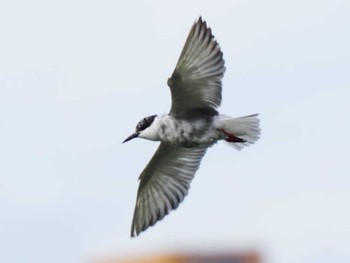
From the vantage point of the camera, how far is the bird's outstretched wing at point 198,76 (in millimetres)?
22453

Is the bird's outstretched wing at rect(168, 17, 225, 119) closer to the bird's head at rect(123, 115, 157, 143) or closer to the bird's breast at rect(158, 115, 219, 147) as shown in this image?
the bird's breast at rect(158, 115, 219, 147)

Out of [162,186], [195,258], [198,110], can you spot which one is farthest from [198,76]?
[195,258]

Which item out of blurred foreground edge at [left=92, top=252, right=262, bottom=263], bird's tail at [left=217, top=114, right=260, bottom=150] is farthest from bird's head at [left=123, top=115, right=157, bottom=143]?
blurred foreground edge at [left=92, top=252, right=262, bottom=263]

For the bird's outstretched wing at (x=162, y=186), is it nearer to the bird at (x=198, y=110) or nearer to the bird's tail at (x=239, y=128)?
the bird at (x=198, y=110)

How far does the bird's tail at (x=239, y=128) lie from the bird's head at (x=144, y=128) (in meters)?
0.79

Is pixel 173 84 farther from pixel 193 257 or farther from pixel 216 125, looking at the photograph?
pixel 193 257

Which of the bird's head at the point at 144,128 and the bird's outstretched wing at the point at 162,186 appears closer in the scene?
the bird's head at the point at 144,128

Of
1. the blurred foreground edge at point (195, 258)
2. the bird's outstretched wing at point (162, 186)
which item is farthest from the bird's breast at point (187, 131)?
the blurred foreground edge at point (195, 258)

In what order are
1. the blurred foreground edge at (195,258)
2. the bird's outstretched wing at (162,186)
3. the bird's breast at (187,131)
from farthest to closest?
the blurred foreground edge at (195,258) < the bird's outstretched wing at (162,186) < the bird's breast at (187,131)

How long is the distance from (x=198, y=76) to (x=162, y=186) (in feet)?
7.53

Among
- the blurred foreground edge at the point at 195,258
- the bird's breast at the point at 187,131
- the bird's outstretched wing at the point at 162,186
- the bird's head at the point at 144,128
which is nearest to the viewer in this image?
the bird's breast at the point at 187,131

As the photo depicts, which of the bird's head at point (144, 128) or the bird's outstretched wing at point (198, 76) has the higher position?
the bird's outstretched wing at point (198, 76)

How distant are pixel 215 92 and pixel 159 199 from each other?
2240 mm

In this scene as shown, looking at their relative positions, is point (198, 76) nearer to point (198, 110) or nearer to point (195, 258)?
point (198, 110)
